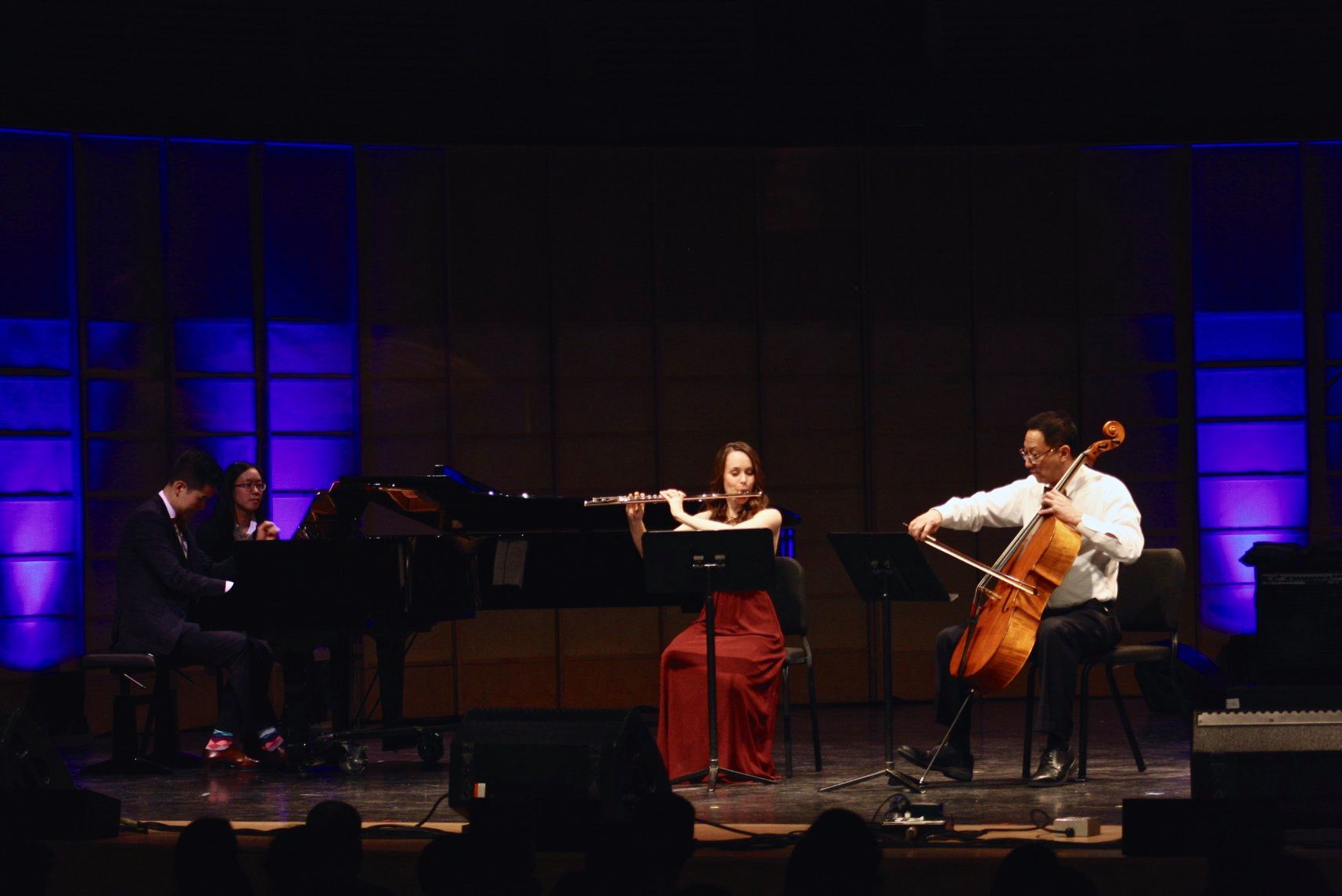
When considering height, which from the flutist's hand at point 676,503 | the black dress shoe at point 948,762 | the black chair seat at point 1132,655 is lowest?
the black dress shoe at point 948,762

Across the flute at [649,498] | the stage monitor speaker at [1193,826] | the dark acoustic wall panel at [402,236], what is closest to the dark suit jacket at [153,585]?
the flute at [649,498]

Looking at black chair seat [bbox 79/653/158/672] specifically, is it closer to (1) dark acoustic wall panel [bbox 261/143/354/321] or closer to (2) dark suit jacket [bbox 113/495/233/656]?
(2) dark suit jacket [bbox 113/495/233/656]

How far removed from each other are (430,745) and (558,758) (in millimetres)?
2088

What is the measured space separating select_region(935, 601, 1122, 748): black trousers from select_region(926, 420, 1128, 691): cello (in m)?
0.18

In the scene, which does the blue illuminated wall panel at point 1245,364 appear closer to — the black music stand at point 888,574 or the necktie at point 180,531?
the black music stand at point 888,574

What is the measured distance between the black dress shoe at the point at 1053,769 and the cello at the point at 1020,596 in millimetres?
377

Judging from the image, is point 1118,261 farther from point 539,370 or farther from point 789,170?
point 539,370

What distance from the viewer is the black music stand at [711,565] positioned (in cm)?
441

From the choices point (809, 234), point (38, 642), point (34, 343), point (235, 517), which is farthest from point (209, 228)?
point (809, 234)

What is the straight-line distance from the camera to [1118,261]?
7199 millimetres

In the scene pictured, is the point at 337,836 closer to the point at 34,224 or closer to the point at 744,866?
the point at 744,866

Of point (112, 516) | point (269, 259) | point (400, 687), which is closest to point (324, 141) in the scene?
point (269, 259)

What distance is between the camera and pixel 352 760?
5062 mm

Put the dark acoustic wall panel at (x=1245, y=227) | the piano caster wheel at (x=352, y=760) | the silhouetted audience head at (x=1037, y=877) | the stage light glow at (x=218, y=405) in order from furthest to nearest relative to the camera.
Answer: the dark acoustic wall panel at (x=1245, y=227)
the stage light glow at (x=218, y=405)
the piano caster wheel at (x=352, y=760)
the silhouetted audience head at (x=1037, y=877)
